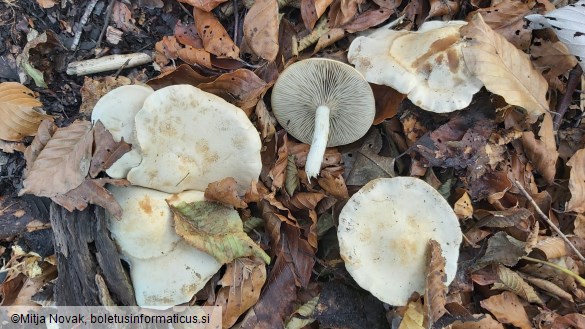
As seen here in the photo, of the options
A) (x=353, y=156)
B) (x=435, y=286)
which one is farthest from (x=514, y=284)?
(x=353, y=156)

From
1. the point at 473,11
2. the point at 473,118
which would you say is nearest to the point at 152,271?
the point at 473,118

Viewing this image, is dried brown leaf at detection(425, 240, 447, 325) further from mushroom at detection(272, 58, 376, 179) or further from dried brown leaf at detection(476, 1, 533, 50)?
dried brown leaf at detection(476, 1, 533, 50)

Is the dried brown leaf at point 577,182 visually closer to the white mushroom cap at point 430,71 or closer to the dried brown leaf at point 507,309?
the dried brown leaf at point 507,309

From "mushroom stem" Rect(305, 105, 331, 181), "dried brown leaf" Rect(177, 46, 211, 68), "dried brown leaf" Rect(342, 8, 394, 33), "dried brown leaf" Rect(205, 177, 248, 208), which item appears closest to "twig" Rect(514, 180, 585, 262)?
"mushroom stem" Rect(305, 105, 331, 181)

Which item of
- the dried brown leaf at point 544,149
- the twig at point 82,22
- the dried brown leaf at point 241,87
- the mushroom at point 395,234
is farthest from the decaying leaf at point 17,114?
the dried brown leaf at point 544,149

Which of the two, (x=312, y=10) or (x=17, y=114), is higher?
(x=312, y=10)

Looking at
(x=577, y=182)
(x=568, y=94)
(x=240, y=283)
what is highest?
(x=568, y=94)

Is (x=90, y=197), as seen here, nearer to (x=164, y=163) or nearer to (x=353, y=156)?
(x=164, y=163)
